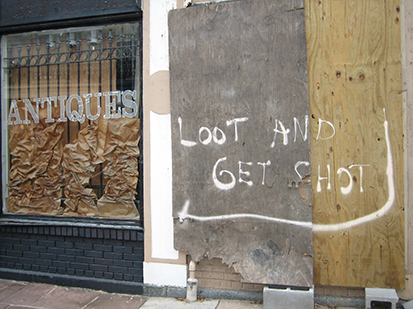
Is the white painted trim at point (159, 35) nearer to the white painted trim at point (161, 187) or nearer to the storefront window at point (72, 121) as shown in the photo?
the storefront window at point (72, 121)

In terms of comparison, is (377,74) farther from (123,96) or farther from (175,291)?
(175,291)

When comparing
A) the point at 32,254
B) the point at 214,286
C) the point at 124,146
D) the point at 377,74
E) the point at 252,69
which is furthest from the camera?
the point at 32,254

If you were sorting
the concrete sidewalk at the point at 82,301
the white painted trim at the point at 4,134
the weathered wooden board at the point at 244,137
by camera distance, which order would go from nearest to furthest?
the weathered wooden board at the point at 244,137 → the concrete sidewalk at the point at 82,301 → the white painted trim at the point at 4,134

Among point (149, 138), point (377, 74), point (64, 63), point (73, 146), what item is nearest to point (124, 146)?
point (149, 138)

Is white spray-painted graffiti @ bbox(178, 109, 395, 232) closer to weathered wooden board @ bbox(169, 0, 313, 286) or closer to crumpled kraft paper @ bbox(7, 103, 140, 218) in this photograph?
weathered wooden board @ bbox(169, 0, 313, 286)

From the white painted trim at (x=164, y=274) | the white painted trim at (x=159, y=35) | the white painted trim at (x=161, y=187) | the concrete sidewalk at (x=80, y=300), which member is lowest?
the concrete sidewalk at (x=80, y=300)

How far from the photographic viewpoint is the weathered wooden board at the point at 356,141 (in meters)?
3.37

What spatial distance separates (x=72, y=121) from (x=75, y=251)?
172 centimetres

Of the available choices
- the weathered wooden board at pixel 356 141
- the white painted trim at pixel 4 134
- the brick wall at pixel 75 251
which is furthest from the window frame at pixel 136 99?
the weathered wooden board at pixel 356 141

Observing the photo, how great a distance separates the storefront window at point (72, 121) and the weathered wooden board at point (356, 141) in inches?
86.3

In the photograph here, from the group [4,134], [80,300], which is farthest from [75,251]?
[4,134]

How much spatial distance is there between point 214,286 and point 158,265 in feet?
2.33

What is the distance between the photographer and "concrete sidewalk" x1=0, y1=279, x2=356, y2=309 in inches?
149

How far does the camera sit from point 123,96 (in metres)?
4.32
